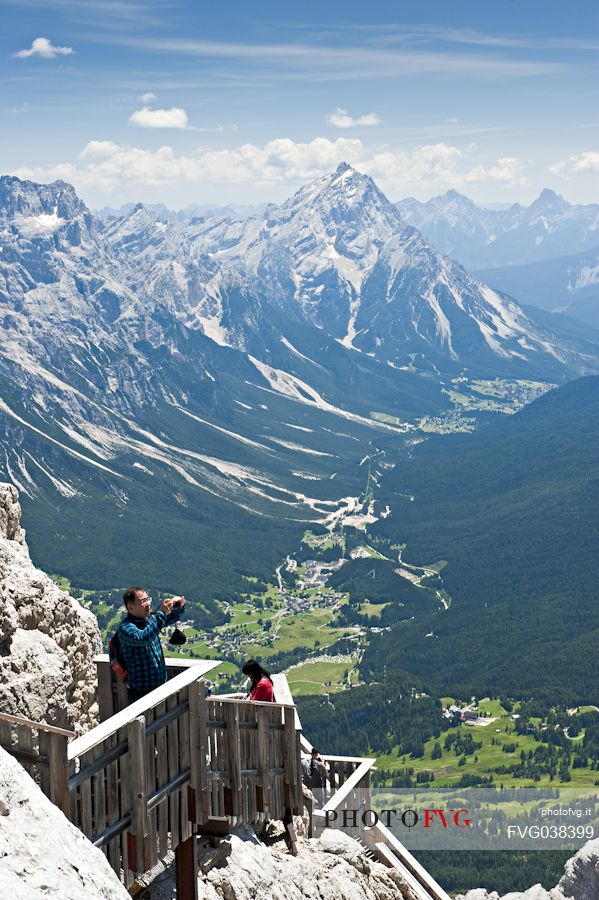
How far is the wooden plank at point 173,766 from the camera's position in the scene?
58.8 feet

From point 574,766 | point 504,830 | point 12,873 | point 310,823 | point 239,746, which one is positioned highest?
point 12,873

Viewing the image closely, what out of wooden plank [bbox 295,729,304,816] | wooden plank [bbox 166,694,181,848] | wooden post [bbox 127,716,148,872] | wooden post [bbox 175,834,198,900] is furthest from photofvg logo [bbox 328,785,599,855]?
wooden post [bbox 127,716,148,872]

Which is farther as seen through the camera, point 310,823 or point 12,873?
point 310,823

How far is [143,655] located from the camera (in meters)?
19.2

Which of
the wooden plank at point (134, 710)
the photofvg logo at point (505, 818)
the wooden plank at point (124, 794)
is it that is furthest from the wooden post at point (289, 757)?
the photofvg logo at point (505, 818)

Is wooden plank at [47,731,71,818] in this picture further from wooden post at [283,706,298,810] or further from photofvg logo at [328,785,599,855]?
photofvg logo at [328,785,599,855]

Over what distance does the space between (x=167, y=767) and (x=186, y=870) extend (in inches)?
94.9

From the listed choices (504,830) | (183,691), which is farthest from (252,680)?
(504,830)

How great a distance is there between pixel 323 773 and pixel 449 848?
319ft

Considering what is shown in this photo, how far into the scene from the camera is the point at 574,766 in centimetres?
19588

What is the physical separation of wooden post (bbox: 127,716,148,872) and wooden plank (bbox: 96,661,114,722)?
4.05 metres

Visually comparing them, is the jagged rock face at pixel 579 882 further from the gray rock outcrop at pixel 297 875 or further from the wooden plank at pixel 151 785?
the wooden plank at pixel 151 785

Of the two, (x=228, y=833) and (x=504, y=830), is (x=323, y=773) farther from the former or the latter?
(x=504, y=830)

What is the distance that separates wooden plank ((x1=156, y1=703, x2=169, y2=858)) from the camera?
57.4ft
